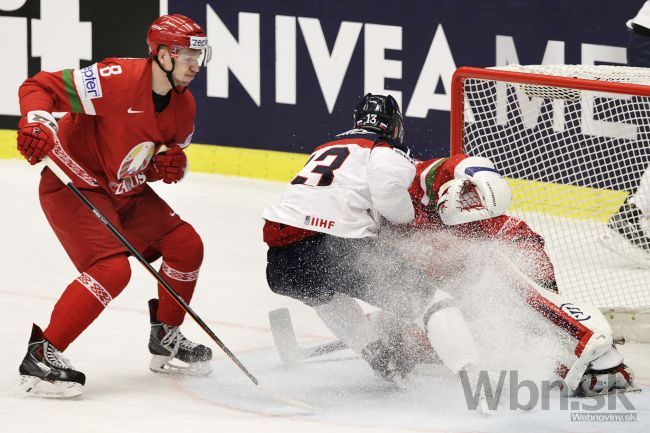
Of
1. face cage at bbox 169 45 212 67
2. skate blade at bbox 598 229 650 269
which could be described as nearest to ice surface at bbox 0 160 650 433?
skate blade at bbox 598 229 650 269

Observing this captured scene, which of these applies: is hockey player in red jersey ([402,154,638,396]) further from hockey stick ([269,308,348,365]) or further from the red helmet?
the red helmet

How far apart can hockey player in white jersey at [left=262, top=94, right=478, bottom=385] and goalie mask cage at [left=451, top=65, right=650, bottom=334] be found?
837 millimetres

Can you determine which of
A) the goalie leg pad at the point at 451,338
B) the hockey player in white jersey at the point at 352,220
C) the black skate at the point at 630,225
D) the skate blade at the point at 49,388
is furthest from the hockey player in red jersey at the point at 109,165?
the black skate at the point at 630,225

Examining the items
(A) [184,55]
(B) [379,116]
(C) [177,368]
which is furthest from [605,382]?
(A) [184,55]

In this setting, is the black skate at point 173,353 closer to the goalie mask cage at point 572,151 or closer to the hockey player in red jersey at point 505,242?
the hockey player in red jersey at point 505,242

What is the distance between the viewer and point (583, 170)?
18.6 ft

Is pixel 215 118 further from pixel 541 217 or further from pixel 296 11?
pixel 541 217

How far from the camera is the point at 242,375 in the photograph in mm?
4344

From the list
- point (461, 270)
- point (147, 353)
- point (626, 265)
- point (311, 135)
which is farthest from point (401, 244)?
point (311, 135)

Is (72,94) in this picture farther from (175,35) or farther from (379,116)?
(379,116)

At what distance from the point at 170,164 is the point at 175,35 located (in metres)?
0.39

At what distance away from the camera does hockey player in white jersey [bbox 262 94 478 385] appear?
3.98 metres

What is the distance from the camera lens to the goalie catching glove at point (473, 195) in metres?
4.03

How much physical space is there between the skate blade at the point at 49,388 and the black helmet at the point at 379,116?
1129 millimetres
